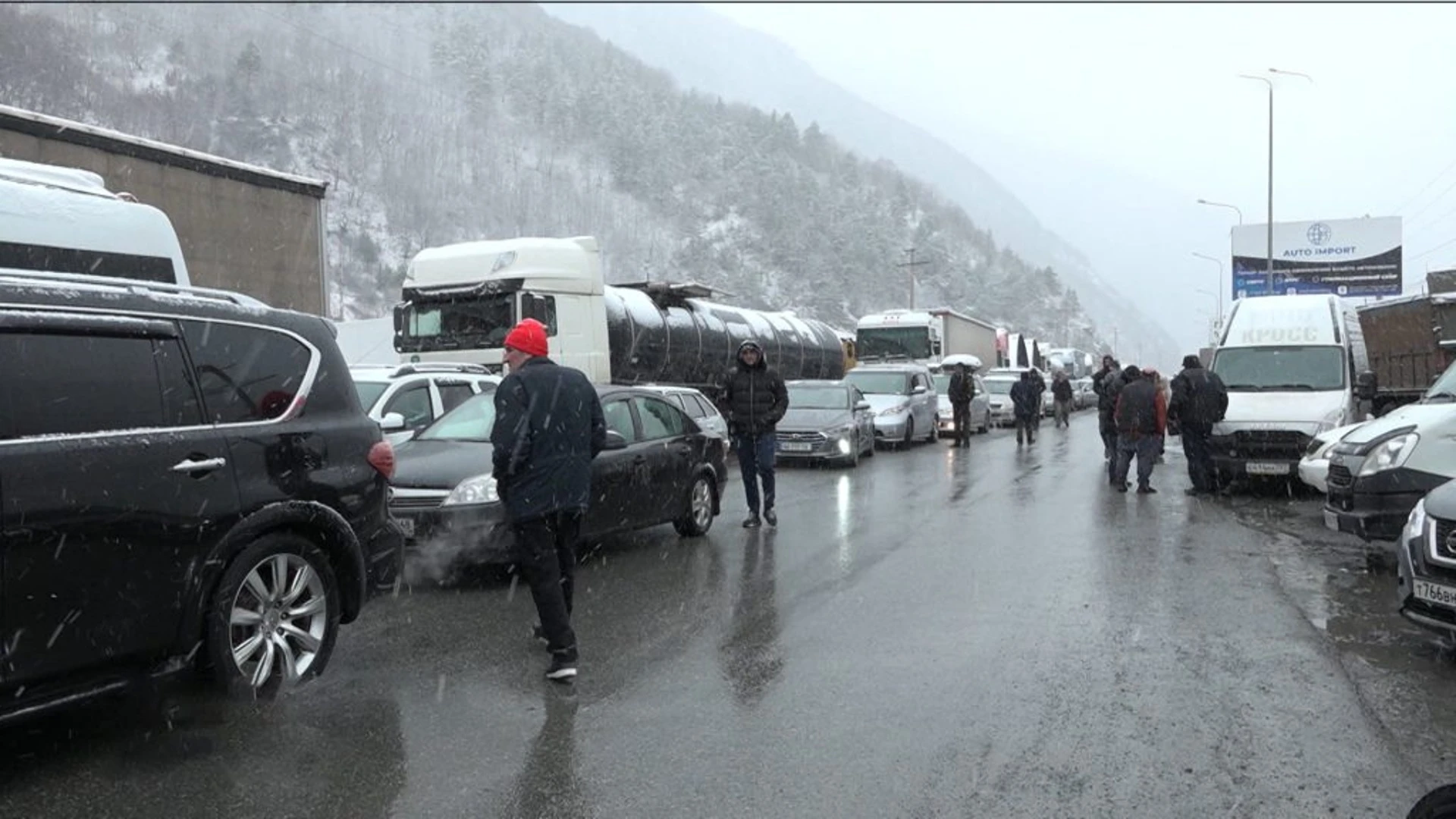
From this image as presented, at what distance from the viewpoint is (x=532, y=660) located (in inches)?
212

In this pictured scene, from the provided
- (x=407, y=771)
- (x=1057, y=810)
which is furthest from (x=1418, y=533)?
(x=407, y=771)

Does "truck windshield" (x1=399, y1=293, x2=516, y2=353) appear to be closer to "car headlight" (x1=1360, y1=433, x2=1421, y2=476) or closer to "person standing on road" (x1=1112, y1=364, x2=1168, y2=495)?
"person standing on road" (x1=1112, y1=364, x2=1168, y2=495)

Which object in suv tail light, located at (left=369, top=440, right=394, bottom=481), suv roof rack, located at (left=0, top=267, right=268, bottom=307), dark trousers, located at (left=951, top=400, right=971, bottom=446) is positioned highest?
suv roof rack, located at (left=0, top=267, right=268, bottom=307)

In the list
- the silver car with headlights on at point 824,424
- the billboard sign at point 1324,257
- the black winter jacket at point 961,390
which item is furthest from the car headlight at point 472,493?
the billboard sign at point 1324,257

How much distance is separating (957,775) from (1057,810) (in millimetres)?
417

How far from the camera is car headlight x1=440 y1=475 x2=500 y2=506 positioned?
7113mm

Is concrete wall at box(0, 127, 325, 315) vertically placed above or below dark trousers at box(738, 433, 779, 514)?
above

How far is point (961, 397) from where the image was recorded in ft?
68.9

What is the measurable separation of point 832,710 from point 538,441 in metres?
1.88

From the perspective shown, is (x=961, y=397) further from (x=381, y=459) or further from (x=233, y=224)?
(x=381, y=459)

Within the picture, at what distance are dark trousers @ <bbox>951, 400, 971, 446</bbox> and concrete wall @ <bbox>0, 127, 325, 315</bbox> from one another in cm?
1210

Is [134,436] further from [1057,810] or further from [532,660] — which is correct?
[1057,810]

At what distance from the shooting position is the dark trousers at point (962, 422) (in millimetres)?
21062

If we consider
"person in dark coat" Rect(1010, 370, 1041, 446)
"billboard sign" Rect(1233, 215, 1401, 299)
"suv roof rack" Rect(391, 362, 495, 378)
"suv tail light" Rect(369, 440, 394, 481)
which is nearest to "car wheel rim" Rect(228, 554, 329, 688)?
"suv tail light" Rect(369, 440, 394, 481)
